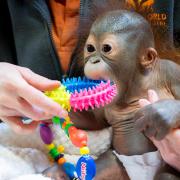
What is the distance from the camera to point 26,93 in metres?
0.77

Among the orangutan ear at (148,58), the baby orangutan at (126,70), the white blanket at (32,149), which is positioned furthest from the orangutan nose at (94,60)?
the white blanket at (32,149)

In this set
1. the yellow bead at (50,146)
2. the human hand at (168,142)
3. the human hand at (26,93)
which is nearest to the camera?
the human hand at (26,93)

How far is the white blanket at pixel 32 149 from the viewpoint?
3.28ft

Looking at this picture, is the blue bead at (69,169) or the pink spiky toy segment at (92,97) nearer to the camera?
the pink spiky toy segment at (92,97)

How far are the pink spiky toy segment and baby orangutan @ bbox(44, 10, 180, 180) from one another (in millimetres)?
73

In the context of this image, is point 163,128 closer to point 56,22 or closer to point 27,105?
point 27,105

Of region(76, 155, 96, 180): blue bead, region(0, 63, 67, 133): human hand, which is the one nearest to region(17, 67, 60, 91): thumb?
region(0, 63, 67, 133): human hand

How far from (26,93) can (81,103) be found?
14 centimetres

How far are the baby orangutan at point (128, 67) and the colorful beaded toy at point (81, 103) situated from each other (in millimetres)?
52

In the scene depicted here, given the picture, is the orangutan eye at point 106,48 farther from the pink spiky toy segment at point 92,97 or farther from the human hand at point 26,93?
the human hand at point 26,93

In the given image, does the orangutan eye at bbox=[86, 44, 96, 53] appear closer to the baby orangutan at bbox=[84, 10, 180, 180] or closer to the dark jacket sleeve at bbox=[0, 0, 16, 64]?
the baby orangutan at bbox=[84, 10, 180, 180]

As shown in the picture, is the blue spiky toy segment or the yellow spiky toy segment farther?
the blue spiky toy segment

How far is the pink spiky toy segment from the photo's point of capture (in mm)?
853

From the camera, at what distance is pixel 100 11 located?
1183 millimetres
